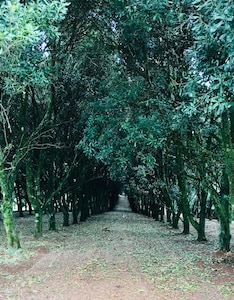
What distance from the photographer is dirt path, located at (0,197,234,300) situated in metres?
7.55

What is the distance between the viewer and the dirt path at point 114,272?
755 cm

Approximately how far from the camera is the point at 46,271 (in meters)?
9.53

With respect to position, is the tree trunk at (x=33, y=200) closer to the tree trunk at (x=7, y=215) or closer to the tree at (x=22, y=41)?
the tree trunk at (x=7, y=215)

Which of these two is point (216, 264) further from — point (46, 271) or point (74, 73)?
point (74, 73)

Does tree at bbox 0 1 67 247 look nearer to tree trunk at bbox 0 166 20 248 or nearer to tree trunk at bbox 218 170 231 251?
tree trunk at bbox 0 166 20 248

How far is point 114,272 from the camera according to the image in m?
9.15

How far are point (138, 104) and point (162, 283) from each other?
576 centimetres

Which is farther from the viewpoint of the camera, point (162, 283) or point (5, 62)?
point (162, 283)

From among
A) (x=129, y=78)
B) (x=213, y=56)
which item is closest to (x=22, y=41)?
(x=213, y=56)

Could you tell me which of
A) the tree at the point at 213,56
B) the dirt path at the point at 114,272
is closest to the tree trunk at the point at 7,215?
the dirt path at the point at 114,272

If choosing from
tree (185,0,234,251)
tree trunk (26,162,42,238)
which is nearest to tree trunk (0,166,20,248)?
tree trunk (26,162,42,238)

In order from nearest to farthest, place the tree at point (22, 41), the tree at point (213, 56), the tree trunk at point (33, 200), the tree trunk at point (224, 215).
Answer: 1. the tree at point (213, 56)
2. the tree at point (22, 41)
3. the tree trunk at point (224, 215)
4. the tree trunk at point (33, 200)

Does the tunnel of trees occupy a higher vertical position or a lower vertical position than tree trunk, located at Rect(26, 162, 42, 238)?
higher

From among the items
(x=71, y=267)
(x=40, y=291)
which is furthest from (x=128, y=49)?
(x=40, y=291)
